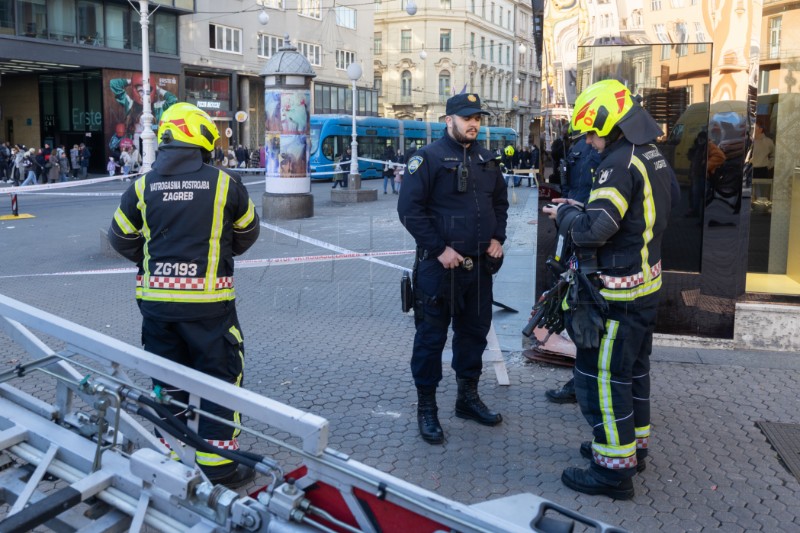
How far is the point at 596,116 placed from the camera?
3984mm

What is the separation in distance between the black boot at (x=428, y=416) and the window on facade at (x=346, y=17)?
169 ft

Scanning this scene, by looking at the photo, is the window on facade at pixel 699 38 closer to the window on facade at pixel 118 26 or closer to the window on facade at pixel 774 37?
the window on facade at pixel 774 37

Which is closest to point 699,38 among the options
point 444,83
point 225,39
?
point 225,39

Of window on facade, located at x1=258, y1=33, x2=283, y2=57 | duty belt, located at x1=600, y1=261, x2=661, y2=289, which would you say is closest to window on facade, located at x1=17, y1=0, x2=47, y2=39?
window on facade, located at x1=258, y1=33, x2=283, y2=57

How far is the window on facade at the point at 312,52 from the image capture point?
164 feet

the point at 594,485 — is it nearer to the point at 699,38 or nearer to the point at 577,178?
the point at 577,178

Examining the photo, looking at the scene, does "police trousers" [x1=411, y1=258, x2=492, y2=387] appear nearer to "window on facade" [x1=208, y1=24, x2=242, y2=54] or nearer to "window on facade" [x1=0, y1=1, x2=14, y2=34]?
"window on facade" [x1=0, y1=1, x2=14, y2=34]

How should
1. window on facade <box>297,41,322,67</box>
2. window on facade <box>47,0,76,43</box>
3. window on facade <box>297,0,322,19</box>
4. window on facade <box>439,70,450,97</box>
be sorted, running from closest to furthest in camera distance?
window on facade <box>47,0,76,43</box>, window on facade <box>297,0,322,19</box>, window on facade <box>297,41,322,67</box>, window on facade <box>439,70,450,97</box>

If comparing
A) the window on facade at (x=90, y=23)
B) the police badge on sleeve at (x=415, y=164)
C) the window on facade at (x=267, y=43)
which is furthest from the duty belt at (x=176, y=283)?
the window on facade at (x=267, y=43)

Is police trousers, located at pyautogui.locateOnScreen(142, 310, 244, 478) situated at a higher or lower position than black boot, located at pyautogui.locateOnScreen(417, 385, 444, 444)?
higher

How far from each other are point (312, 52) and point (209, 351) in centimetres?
4961

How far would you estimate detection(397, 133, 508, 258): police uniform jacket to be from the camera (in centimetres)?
471

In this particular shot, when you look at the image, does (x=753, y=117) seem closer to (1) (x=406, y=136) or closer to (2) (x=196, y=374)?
(2) (x=196, y=374)

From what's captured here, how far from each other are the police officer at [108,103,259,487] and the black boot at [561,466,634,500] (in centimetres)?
182
